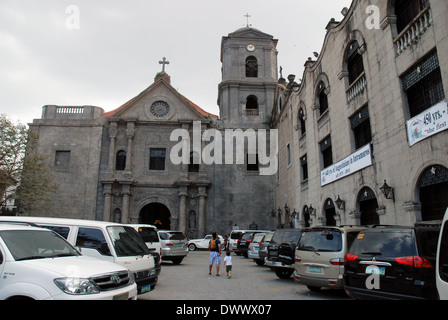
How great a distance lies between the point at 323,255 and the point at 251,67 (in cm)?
2710

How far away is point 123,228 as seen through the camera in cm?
843

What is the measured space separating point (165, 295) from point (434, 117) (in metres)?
8.70

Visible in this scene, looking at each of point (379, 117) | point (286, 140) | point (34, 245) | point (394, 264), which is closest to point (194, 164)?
point (286, 140)

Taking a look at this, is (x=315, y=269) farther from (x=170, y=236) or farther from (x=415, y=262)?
(x=170, y=236)

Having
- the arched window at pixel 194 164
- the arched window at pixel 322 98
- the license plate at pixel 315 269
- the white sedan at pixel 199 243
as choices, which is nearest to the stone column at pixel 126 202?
the arched window at pixel 194 164

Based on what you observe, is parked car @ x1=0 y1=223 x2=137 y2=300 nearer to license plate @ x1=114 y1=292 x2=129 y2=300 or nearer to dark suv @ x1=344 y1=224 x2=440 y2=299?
license plate @ x1=114 y1=292 x2=129 y2=300

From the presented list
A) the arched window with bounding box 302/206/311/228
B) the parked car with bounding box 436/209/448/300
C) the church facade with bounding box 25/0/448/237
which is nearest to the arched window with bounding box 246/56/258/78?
the church facade with bounding box 25/0/448/237

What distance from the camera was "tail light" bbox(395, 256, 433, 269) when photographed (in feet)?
17.7

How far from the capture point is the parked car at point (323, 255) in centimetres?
794

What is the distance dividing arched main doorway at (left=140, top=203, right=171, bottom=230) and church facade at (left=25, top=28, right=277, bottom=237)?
1.59 m

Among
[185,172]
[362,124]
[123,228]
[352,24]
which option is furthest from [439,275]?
[185,172]

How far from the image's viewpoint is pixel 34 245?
5523mm

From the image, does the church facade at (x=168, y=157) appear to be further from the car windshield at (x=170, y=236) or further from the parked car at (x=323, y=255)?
the parked car at (x=323, y=255)

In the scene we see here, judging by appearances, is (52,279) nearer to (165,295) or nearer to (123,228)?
(123,228)
